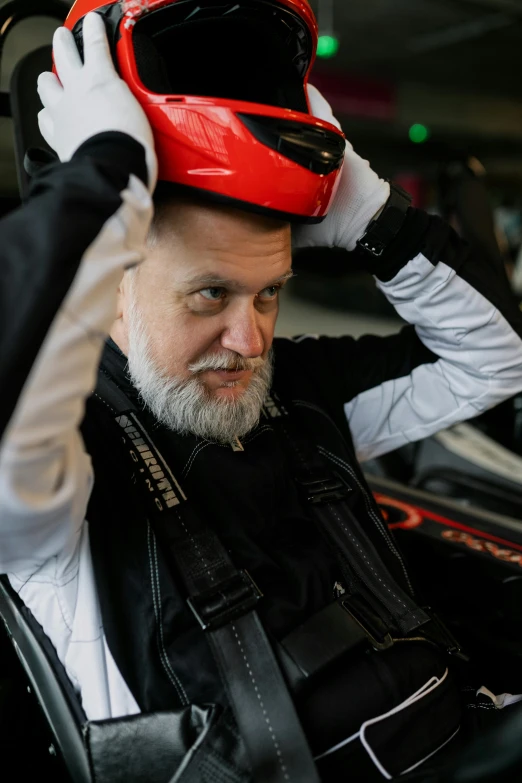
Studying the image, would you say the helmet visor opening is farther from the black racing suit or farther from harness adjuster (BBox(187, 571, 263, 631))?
harness adjuster (BBox(187, 571, 263, 631))

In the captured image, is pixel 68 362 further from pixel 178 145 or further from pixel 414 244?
pixel 414 244

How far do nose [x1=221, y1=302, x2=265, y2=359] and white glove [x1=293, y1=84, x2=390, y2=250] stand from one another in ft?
0.87

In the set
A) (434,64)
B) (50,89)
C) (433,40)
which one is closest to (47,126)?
(50,89)

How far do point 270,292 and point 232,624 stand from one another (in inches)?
15.8

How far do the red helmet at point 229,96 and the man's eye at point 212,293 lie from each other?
4.1 inches

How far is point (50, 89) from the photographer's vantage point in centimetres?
76

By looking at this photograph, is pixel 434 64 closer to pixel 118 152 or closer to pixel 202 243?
pixel 202 243

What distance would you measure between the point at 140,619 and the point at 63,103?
0.53 m

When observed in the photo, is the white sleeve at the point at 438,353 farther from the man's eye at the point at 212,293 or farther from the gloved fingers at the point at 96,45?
the gloved fingers at the point at 96,45

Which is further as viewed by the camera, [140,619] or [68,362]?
[140,619]

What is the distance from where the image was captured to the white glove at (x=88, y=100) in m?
0.68

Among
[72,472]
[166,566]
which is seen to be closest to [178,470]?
[166,566]

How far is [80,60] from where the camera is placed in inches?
30.2

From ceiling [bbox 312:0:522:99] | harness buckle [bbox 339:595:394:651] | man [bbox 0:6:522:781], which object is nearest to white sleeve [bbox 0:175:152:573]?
man [bbox 0:6:522:781]
